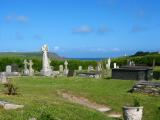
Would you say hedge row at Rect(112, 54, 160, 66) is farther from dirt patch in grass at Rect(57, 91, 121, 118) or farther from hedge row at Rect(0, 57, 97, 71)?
dirt patch in grass at Rect(57, 91, 121, 118)

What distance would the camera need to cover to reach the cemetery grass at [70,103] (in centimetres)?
1641

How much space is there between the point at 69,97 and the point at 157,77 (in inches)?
673

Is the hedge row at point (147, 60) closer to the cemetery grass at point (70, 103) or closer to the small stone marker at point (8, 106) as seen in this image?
the cemetery grass at point (70, 103)

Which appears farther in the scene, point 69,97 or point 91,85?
point 91,85

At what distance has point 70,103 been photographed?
66.6 feet

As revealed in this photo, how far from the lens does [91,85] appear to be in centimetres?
3048

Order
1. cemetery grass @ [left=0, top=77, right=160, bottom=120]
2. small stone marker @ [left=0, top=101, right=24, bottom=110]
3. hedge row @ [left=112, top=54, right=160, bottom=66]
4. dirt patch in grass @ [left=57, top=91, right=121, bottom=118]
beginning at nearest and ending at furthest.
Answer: cemetery grass @ [left=0, top=77, right=160, bottom=120]
small stone marker @ [left=0, top=101, right=24, bottom=110]
dirt patch in grass @ [left=57, top=91, right=121, bottom=118]
hedge row @ [left=112, top=54, right=160, bottom=66]

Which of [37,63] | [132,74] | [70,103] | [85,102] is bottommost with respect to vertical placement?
[85,102]

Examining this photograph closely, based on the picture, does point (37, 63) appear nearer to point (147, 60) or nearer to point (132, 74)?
point (147, 60)

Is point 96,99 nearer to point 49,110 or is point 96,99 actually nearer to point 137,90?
point 137,90

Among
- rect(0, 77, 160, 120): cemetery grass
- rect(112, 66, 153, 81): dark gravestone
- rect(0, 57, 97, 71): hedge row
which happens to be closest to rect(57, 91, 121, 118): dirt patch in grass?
rect(0, 77, 160, 120): cemetery grass

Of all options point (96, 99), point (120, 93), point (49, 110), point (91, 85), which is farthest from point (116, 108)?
point (91, 85)

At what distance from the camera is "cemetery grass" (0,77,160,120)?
16406 mm

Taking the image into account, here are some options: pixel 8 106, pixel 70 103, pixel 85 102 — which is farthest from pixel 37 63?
pixel 8 106
